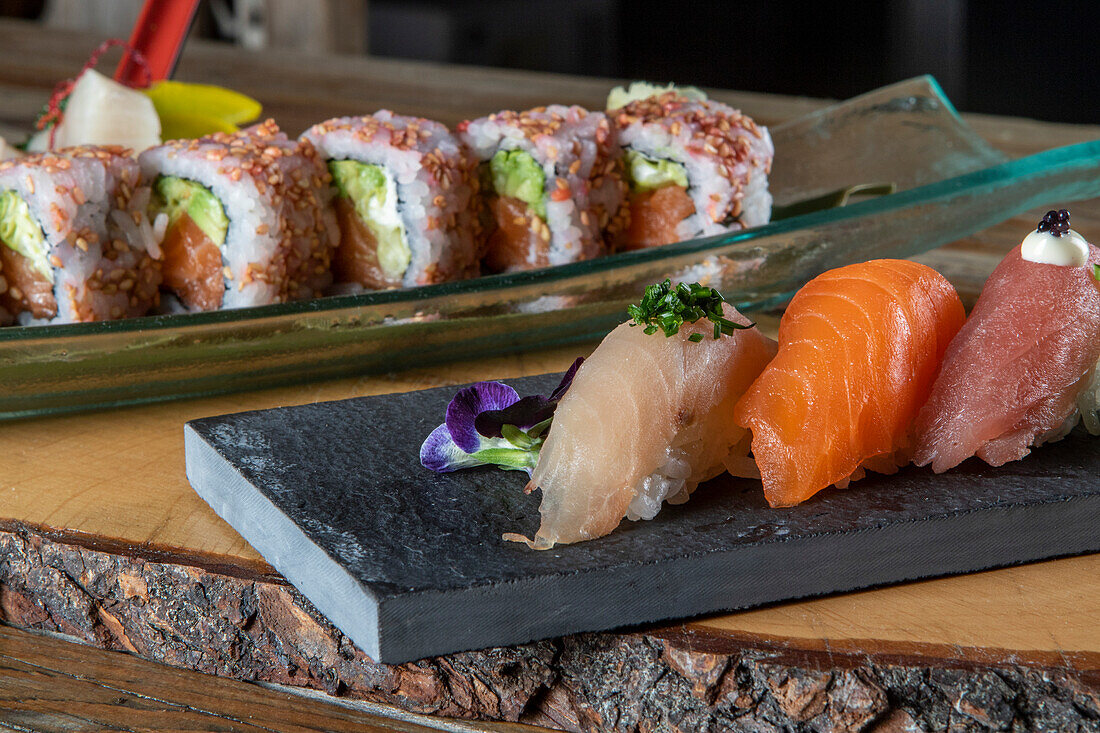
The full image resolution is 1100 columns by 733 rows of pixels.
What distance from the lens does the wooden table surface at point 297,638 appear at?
122cm

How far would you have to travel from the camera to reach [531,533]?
4.25ft

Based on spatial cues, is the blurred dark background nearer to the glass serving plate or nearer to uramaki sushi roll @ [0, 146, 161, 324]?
uramaki sushi roll @ [0, 146, 161, 324]

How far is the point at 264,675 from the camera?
4.53 ft

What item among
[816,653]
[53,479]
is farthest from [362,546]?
[53,479]

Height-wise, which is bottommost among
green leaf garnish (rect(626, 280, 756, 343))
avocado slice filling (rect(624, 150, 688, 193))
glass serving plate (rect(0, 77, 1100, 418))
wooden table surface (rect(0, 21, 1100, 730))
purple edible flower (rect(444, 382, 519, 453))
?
wooden table surface (rect(0, 21, 1100, 730))

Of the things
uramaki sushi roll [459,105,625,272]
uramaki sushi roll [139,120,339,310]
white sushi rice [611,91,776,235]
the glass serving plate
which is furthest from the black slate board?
white sushi rice [611,91,776,235]

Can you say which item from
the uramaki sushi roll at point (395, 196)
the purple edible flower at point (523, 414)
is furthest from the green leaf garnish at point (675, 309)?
the uramaki sushi roll at point (395, 196)

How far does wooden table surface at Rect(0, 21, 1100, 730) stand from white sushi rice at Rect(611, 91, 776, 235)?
1.02m

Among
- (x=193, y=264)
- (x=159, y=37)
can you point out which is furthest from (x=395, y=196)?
(x=159, y=37)

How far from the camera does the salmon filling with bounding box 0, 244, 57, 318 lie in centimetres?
194

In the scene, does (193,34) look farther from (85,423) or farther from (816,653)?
(816,653)

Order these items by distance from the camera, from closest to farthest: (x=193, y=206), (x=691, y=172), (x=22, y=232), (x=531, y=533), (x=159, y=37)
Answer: (x=531, y=533) < (x=22, y=232) < (x=193, y=206) < (x=691, y=172) < (x=159, y=37)

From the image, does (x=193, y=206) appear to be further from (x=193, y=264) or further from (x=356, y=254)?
(x=356, y=254)

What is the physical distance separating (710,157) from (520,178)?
13.7 inches
